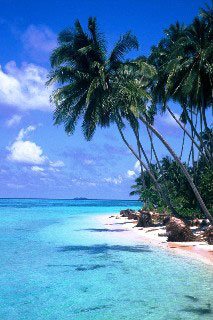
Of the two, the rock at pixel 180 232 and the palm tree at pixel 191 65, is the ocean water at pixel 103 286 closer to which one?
the rock at pixel 180 232

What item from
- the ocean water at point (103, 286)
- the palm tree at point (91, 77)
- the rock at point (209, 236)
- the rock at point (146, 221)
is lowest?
the ocean water at point (103, 286)

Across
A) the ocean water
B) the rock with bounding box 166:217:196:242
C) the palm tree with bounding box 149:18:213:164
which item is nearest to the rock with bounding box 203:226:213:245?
the rock with bounding box 166:217:196:242

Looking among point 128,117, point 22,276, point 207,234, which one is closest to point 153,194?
point 128,117

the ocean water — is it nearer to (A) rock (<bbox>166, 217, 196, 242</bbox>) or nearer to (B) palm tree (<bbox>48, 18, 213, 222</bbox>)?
(A) rock (<bbox>166, 217, 196, 242</bbox>)

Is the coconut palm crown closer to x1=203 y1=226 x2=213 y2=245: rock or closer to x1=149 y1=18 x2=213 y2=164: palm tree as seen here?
x1=149 y1=18 x2=213 y2=164: palm tree

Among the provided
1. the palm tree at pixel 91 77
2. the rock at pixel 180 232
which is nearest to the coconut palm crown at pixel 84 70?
the palm tree at pixel 91 77

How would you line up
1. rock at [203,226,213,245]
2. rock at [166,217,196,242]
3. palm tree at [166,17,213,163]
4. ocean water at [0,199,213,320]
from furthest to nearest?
palm tree at [166,17,213,163] → rock at [166,217,196,242] → rock at [203,226,213,245] → ocean water at [0,199,213,320]

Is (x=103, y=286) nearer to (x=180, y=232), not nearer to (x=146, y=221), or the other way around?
(x=180, y=232)

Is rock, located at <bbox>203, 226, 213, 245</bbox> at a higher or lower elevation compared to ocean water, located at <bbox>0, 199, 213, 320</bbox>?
higher

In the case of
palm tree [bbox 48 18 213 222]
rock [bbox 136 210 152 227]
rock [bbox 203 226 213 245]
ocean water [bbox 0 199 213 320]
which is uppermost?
palm tree [bbox 48 18 213 222]

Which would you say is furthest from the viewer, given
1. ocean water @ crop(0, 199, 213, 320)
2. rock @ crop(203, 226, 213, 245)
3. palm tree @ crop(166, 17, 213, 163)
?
palm tree @ crop(166, 17, 213, 163)

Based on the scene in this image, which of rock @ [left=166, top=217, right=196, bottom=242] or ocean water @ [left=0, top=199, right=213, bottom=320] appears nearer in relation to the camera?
ocean water @ [left=0, top=199, right=213, bottom=320]

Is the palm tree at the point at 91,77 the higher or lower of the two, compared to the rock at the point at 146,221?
higher

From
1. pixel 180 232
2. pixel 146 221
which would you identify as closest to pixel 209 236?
pixel 180 232
